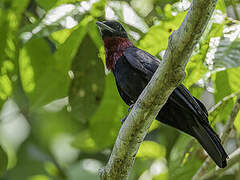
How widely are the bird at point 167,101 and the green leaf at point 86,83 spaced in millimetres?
141

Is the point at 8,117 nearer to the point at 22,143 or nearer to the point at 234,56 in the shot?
the point at 22,143

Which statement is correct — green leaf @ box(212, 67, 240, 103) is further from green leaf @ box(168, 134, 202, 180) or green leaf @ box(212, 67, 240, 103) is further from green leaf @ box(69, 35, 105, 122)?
green leaf @ box(69, 35, 105, 122)

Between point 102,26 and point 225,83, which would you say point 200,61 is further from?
point 102,26

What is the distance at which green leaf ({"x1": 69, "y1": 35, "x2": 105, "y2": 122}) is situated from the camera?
3207 mm

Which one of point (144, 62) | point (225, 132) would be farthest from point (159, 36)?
point (225, 132)

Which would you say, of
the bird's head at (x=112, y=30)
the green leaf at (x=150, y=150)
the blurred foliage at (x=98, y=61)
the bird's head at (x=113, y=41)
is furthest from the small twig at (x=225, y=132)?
the bird's head at (x=112, y=30)

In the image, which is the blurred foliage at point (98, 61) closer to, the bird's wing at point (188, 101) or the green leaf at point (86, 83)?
the green leaf at point (86, 83)

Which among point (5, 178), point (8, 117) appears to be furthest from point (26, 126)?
point (8, 117)

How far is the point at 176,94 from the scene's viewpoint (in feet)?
9.63

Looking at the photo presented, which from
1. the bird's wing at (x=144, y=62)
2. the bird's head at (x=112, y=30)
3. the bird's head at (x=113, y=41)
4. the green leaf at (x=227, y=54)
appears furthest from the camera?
the bird's head at (x=112, y=30)

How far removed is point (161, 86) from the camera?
2.28 meters

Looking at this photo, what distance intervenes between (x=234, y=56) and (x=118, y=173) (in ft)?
3.46

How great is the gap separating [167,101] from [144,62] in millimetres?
307

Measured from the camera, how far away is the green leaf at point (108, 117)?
11.4 feet
